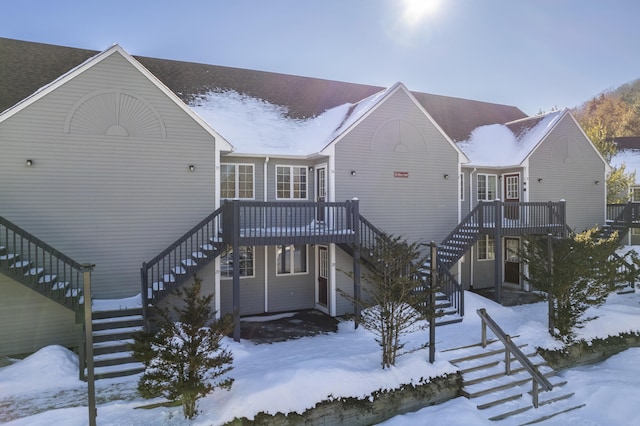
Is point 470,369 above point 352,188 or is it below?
below

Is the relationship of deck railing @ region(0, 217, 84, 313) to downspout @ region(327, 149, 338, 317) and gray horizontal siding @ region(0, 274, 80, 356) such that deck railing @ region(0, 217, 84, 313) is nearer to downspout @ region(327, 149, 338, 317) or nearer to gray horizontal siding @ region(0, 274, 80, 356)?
gray horizontal siding @ region(0, 274, 80, 356)

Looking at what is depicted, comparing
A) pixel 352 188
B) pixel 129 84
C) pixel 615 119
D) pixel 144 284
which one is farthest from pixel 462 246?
pixel 615 119

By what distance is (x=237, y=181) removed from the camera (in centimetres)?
1399

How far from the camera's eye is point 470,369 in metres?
9.70

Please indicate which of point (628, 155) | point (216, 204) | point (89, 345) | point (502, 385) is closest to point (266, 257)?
point (216, 204)

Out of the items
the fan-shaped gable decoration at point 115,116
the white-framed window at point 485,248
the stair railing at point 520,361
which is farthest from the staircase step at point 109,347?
the white-framed window at point 485,248

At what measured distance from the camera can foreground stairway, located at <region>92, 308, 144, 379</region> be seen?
898 cm

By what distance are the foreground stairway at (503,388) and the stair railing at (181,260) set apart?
24.7 ft

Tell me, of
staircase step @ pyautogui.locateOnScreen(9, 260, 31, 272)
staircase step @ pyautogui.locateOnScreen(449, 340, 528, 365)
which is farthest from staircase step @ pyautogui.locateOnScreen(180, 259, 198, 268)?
staircase step @ pyautogui.locateOnScreen(449, 340, 528, 365)

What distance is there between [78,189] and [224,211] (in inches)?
164

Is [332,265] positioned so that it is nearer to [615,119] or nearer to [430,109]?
[430,109]

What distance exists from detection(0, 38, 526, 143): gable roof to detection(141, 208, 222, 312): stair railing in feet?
20.5

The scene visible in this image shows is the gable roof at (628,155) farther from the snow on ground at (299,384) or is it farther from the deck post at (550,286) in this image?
the snow on ground at (299,384)

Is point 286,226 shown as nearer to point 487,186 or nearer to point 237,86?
point 237,86
